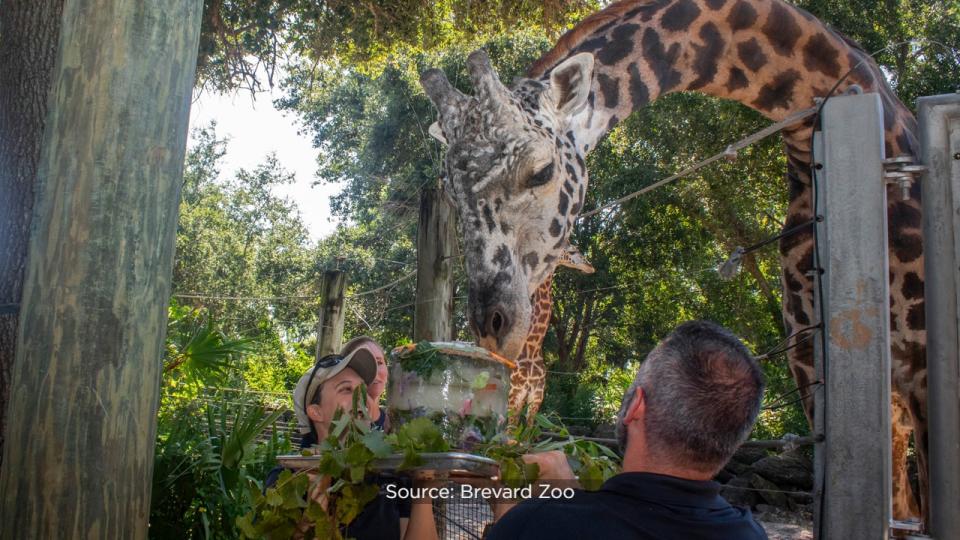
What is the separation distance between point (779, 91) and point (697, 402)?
3533 millimetres

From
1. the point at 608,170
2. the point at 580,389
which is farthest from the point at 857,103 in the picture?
the point at 580,389

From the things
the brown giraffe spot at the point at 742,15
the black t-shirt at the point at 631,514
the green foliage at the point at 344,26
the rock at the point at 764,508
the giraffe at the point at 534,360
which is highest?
the green foliage at the point at 344,26

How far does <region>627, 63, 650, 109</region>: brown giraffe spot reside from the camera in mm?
4855

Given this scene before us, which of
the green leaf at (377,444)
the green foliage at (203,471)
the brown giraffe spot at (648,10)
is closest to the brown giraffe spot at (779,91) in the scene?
the brown giraffe spot at (648,10)

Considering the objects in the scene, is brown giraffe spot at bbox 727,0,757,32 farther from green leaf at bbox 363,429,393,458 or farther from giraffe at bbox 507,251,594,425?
green leaf at bbox 363,429,393,458

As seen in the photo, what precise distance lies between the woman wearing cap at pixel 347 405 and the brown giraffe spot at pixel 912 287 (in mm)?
2688

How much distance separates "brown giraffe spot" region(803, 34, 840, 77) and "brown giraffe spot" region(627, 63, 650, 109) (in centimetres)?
92

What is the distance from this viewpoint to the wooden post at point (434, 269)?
7395mm

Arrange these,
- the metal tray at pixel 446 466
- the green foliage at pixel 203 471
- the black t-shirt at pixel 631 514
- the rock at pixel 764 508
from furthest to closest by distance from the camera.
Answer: the rock at pixel 764 508 → the green foliage at pixel 203 471 → the metal tray at pixel 446 466 → the black t-shirt at pixel 631 514

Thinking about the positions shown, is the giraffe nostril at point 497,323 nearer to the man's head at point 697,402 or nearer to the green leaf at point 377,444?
the green leaf at point 377,444

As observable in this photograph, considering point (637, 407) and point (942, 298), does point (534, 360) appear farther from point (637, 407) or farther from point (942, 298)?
point (637, 407)

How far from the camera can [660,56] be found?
4906 mm

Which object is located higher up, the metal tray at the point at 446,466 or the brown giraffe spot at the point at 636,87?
the brown giraffe spot at the point at 636,87

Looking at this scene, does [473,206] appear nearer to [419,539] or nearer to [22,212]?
[419,539]
